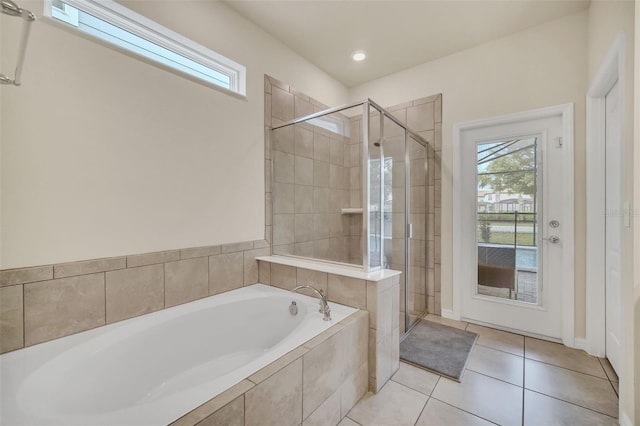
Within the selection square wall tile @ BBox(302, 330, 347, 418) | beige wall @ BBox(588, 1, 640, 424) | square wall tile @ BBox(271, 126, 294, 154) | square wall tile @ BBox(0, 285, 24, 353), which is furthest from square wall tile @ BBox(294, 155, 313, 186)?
beige wall @ BBox(588, 1, 640, 424)

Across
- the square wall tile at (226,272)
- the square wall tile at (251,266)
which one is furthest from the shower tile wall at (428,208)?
the square wall tile at (226,272)

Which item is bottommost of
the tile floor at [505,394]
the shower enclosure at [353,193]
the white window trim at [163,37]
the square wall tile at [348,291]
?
the tile floor at [505,394]

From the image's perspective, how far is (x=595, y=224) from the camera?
2.03 meters

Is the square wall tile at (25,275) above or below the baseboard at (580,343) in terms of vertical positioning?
above

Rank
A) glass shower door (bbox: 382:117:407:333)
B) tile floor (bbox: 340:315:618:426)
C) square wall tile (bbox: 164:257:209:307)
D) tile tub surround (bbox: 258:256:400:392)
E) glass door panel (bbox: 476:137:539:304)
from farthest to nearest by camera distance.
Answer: glass door panel (bbox: 476:137:539:304), glass shower door (bbox: 382:117:407:333), square wall tile (bbox: 164:257:209:307), tile tub surround (bbox: 258:256:400:392), tile floor (bbox: 340:315:618:426)

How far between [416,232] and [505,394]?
4.74 ft

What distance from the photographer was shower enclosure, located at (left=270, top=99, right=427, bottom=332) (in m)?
2.10

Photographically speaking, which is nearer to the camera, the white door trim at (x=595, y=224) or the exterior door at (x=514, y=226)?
the white door trim at (x=595, y=224)

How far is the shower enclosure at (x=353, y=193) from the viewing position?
210cm

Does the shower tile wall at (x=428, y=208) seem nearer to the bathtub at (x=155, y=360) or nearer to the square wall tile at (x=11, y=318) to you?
the bathtub at (x=155, y=360)

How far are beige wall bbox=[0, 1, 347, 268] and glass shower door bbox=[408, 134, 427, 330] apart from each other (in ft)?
4.79

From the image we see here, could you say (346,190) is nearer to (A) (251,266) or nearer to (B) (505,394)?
(A) (251,266)

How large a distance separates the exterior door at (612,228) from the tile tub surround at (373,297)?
4.78 ft

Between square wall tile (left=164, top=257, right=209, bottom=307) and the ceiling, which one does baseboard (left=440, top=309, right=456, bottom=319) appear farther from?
the ceiling
